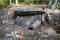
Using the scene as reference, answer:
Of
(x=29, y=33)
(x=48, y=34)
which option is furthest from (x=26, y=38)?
(x=48, y=34)

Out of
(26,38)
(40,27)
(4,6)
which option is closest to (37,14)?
(40,27)

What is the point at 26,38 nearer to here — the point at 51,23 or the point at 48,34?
the point at 48,34

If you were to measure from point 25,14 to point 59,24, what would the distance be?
227cm

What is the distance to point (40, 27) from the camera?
305 inches

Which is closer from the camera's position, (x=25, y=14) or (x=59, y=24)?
(x=59, y=24)

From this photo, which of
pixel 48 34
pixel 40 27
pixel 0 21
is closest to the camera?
pixel 48 34

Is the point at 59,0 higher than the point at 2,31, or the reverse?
the point at 59,0

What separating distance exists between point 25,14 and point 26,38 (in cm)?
270

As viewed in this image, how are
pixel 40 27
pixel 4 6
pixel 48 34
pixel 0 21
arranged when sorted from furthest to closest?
pixel 4 6 < pixel 0 21 < pixel 40 27 < pixel 48 34

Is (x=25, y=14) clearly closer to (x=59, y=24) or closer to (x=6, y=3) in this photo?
(x=59, y=24)

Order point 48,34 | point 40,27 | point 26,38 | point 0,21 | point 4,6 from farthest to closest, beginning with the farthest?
point 4,6
point 0,21
point 40,27
point 48,34
point 26,38

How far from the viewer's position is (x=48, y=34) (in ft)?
22.8

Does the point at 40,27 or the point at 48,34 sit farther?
the point at 40,27

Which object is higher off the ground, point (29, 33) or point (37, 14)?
point (37, 14)
